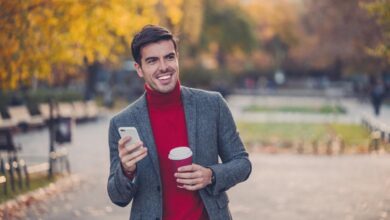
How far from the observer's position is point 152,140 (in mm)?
3656

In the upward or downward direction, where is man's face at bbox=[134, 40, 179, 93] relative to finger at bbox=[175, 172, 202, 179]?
upward

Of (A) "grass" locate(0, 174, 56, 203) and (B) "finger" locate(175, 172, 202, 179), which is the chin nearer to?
(B) "finger" locate(175, 172, 202, 179)

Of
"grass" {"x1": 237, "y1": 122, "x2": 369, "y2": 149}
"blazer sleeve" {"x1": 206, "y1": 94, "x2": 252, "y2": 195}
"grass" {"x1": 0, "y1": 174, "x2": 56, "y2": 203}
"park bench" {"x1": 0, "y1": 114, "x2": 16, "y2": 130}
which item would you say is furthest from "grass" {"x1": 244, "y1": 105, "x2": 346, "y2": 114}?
"blazer sleeve" {"x1": 206, "y1": 94, "x2": 252, "y2": 195}

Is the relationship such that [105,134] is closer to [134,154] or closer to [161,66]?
[161,66]

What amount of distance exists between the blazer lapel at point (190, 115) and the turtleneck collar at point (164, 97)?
53 millimetres

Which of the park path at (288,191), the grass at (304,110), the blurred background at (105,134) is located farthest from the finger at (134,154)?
the grass at (304,110)

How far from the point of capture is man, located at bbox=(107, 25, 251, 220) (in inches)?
143

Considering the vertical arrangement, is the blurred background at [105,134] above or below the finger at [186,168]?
below

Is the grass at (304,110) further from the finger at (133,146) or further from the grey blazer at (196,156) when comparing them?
the finger at (133,146)

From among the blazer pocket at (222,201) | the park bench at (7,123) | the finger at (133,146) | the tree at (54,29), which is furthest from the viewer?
the park bench at (7,123)

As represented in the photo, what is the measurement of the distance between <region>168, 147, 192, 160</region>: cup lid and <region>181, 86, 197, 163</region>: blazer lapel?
0.62 feet

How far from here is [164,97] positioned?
3688 mm

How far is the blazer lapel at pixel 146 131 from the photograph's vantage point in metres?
3.63

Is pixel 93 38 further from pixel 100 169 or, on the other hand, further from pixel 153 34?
pixel 153 34
